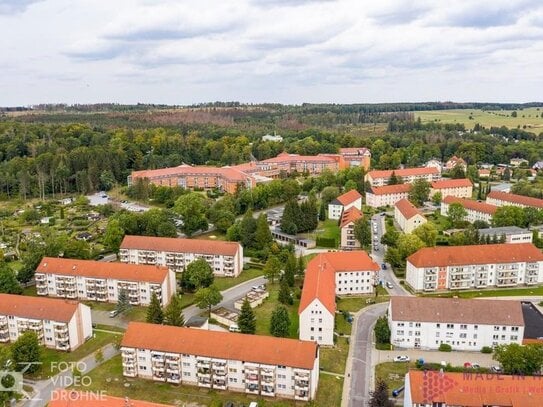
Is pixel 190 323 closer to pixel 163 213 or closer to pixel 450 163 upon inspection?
pixel 163 213

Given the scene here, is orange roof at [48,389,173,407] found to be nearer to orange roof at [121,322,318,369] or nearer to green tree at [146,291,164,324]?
orange roof at [121,322,318,369]

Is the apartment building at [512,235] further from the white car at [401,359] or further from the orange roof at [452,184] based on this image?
the white car at [401,359]

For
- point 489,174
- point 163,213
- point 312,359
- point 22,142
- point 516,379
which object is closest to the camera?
point 516,379

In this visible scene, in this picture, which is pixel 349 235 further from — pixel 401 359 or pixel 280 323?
pixel 401 359

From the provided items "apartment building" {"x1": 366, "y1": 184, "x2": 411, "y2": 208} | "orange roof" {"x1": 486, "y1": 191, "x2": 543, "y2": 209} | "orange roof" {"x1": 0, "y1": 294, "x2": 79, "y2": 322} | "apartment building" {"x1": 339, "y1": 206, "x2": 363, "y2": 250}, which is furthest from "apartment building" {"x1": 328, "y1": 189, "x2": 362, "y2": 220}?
"orange roof" {"x1": 0, "y1": 294, "x2": 79, "y2": 322}

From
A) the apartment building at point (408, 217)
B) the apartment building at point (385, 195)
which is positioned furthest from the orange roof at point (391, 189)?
the apartment building at point (408, 217)

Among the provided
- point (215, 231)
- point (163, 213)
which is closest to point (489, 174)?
point (215, 231)
